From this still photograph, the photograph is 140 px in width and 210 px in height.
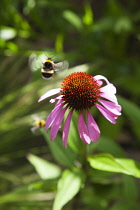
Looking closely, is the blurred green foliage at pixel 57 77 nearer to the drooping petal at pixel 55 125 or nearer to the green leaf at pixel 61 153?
the green leaf at pixel 61 153

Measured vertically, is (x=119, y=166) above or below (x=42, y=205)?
above

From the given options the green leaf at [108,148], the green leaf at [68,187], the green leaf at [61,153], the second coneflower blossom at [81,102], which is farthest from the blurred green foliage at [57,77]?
the second coneflower blossom at [81,102]

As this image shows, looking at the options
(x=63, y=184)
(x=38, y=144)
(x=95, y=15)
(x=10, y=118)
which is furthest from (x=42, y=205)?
(x=95, y=15)

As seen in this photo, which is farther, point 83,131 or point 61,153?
point 61,153

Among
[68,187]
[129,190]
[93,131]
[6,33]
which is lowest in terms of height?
[129,190]

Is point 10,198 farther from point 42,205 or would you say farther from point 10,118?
point 10,118

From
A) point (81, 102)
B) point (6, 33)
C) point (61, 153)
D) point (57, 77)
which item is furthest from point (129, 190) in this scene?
point (6, 33)

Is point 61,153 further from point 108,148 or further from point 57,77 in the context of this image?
point 57,77
